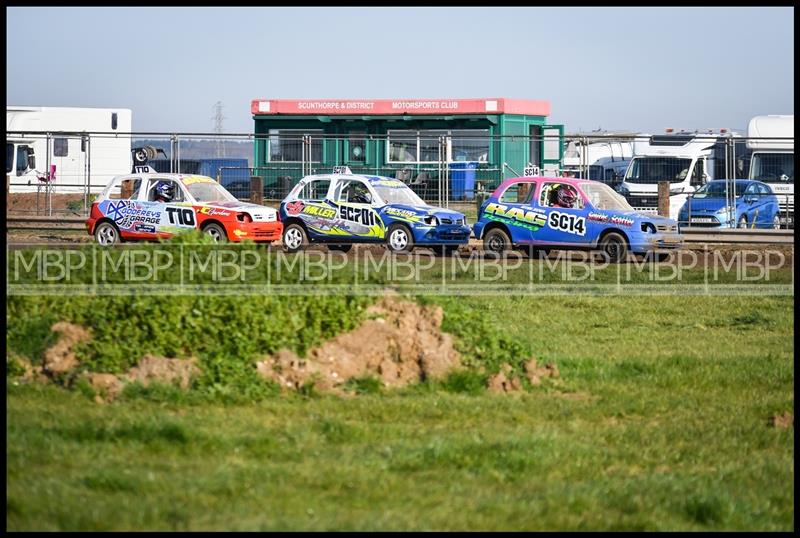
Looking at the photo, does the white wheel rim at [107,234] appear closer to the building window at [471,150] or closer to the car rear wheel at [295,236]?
the car rear wheel at [295,236]

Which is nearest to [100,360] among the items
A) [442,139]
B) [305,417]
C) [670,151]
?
[305,417]

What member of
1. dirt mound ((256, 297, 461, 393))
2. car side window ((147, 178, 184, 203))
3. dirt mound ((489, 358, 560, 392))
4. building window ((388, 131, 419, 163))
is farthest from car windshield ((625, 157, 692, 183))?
dirt mound ((256, 297, 461, 393))

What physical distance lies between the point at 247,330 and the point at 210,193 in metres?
12.9

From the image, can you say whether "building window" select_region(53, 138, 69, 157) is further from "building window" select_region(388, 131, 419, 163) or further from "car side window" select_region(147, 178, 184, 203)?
"car side window" select_region(147, 178, 184, 203)

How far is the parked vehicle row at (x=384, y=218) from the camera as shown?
65.8 feet

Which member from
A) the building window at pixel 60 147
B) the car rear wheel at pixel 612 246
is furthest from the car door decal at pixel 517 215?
the building window at pixel 60 147

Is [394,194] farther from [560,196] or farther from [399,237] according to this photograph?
[560,196]

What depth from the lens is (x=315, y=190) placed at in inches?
877

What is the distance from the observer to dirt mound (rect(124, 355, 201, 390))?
8.45 metres

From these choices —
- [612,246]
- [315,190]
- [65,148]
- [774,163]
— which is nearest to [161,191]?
[315,190]

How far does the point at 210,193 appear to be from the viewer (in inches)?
839

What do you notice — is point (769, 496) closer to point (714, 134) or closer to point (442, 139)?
point (442, 139)

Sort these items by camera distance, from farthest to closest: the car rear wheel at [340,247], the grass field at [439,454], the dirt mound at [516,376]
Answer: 1. the car rear wheel at [340,247]
2. the dirt mound at [516,376]
3. the grass field at [439,454]

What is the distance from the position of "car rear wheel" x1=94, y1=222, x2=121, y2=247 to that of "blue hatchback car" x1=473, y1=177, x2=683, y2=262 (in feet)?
22.6
